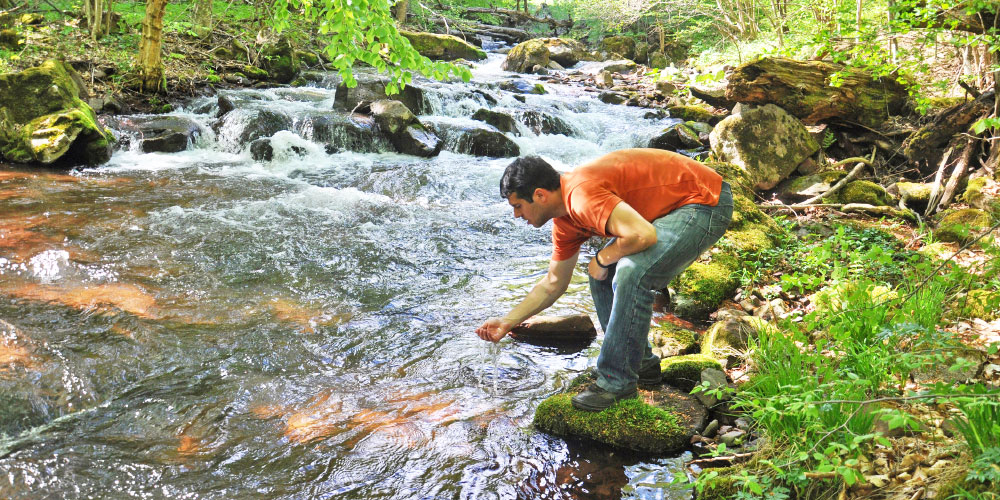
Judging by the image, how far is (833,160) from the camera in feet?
33.2

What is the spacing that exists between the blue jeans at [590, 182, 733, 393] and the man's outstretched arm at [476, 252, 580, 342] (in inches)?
12.7

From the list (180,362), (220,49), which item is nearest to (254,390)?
(180,362)

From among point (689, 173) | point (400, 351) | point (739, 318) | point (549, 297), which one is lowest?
point (400, 351)

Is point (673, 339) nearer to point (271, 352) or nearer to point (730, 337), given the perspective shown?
point (730, 337)

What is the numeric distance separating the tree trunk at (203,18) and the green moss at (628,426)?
609 inches

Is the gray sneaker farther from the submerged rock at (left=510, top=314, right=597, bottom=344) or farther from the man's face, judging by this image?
the submerged rock at (left=510, top=314, right=597, bottom=344)

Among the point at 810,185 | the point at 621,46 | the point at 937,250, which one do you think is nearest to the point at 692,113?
the point at 810,185

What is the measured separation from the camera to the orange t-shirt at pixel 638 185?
3055mm

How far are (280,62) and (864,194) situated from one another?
13.4 meters

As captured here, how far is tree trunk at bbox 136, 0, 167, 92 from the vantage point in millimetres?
11500

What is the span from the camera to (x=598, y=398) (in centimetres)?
339

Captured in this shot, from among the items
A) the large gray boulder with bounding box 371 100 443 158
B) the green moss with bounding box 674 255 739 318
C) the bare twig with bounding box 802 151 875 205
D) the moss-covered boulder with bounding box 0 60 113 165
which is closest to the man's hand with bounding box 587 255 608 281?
the green moss with bounding box 674 255 739 318

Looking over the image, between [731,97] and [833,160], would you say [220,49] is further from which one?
[833,160]

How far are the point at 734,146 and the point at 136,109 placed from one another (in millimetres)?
11041
